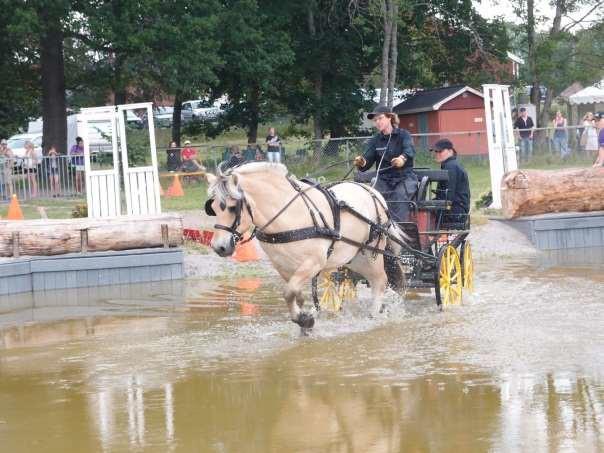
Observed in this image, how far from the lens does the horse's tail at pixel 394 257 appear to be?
456 inches

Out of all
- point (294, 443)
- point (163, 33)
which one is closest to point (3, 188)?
point (163, 33)

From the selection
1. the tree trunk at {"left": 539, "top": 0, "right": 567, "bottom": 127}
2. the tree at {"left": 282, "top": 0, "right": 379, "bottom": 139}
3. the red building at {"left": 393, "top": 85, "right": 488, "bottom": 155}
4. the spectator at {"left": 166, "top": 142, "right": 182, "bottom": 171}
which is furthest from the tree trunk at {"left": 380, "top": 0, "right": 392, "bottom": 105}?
the spectator at {"left": 166, "top": 142, "right": 182, "bottom": 171}

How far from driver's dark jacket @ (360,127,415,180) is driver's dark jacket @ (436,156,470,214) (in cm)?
60

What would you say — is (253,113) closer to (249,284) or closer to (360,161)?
(249,284)

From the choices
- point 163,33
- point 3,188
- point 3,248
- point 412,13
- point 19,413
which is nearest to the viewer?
point 19,413

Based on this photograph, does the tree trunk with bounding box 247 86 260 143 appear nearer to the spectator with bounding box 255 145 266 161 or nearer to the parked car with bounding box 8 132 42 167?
the parked car with bounding box 8 132 42 167

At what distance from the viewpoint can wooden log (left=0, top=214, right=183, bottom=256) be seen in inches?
588

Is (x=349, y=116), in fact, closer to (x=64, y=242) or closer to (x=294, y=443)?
(x=64, y=242)

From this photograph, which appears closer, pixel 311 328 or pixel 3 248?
pixel 311 328

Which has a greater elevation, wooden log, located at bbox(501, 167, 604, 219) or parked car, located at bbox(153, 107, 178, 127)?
parked car, located at bbox(153, 107, 178, 127)

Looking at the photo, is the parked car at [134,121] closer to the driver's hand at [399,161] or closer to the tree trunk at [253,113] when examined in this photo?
the tree trunk at [253,113]

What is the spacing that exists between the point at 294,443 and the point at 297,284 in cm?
330

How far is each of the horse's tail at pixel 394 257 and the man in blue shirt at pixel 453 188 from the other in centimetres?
95

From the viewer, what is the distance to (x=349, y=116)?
39250 mm
